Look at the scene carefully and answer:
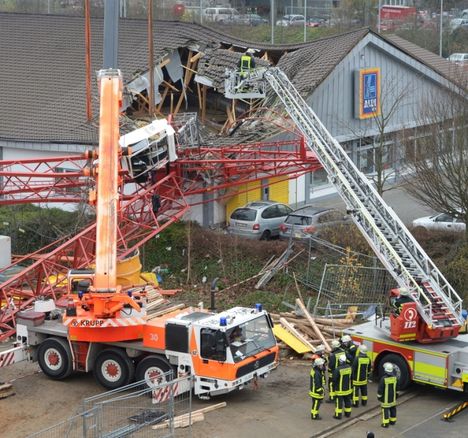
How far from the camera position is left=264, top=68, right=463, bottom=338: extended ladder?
20.9 m

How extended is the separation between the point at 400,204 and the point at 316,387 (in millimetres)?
20379

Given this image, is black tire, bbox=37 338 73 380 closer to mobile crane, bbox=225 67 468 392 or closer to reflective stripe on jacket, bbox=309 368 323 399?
reflective stripe on jacket, bbox=309 368 323 399

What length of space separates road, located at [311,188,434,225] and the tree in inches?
228

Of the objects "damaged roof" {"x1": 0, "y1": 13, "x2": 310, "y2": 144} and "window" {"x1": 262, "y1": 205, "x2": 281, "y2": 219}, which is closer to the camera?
"window" {"x1": 262, "y1": 205, "x2": 281, "y2": 219}

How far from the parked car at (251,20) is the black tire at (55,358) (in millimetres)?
54318

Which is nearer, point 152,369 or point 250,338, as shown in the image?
point 250,338

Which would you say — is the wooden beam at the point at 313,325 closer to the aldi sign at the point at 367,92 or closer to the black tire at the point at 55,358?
the black tire at the point at 55,358

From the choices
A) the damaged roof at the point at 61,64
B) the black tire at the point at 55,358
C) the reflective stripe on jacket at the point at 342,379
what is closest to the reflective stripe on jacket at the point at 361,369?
the reflective stripe on jacket at the point at 342,379

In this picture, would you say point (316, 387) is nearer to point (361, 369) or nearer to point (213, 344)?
point (361, 369)

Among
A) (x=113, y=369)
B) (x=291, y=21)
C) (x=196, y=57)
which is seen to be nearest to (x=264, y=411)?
(x=113, y=369)

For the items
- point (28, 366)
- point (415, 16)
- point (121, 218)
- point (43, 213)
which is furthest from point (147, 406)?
point (415, 16)

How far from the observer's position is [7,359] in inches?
854

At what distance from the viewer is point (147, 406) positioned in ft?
64.5

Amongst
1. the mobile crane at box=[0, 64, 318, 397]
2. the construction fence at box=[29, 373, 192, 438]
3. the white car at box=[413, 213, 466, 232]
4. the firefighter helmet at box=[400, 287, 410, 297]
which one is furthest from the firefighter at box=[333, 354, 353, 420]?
the white car at box=[413, 213, 466, 232]
